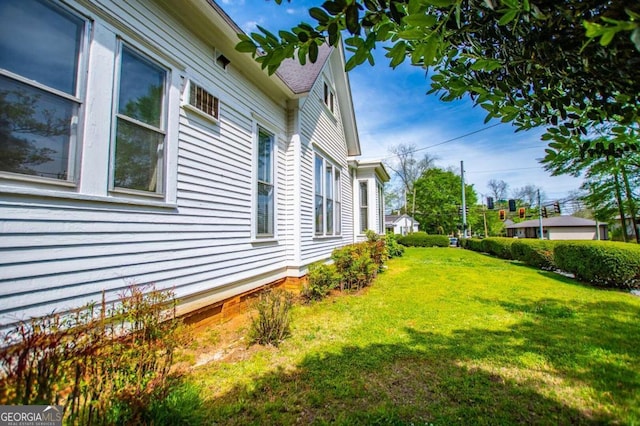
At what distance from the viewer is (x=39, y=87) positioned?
2531mm

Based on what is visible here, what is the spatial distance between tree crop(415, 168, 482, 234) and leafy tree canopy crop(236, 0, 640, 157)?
46654 mm

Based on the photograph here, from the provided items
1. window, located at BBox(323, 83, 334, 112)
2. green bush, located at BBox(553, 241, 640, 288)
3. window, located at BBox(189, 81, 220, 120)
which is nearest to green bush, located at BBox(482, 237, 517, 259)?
green bush, located at BBox(553, 241, 640, 288)

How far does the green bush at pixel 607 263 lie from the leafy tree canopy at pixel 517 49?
28.8 ft

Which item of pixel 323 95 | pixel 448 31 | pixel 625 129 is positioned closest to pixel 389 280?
pixel 323 95

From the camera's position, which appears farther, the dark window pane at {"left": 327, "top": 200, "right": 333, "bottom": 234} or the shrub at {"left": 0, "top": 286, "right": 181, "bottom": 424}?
the dark window pane at {"left": 327, "top": 200, "right": 333, "bottom": 234}

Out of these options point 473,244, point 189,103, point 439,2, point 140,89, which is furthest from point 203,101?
point 473,244

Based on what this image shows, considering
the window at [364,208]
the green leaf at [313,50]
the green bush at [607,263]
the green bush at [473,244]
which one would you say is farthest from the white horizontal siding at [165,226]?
the green bush at [473,244]

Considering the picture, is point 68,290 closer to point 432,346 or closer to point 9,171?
point 9,171

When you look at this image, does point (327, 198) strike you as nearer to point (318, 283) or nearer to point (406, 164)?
point (318, 283)

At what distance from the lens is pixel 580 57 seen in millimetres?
1106

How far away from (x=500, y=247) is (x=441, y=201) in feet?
97.5

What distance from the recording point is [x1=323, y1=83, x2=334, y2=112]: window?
930 cm

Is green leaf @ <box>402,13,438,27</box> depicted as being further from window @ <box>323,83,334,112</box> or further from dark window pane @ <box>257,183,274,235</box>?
window @ <box>323,83,334,112</box>

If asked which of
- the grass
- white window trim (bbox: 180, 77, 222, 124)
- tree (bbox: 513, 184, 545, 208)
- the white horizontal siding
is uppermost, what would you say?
tree (bbox: 513, 184, 545, 208)
